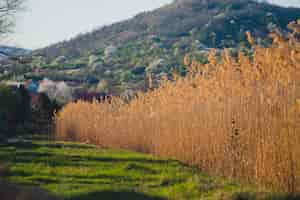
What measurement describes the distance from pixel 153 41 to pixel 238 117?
2306 inches

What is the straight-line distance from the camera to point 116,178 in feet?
22.9

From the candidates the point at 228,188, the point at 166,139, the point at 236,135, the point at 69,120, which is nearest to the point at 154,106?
the point at 166,139

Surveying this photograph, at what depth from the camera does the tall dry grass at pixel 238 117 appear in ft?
19.1

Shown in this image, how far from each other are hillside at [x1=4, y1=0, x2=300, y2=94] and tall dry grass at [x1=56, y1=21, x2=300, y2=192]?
29.8 metres

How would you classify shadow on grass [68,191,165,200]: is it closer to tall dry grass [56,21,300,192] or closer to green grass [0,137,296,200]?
green grass [0,137,296,200]

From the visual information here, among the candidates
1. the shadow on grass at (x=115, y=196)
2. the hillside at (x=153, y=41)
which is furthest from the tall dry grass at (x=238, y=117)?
the hillside at (x=153, y=41)

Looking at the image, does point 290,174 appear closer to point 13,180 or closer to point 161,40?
point 13,180

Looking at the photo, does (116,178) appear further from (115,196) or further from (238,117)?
(238,117)

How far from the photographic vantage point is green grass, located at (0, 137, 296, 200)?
5.80 meters

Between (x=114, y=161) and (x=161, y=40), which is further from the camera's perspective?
(x=161, y=40)

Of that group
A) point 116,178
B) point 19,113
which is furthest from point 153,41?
point 116,178

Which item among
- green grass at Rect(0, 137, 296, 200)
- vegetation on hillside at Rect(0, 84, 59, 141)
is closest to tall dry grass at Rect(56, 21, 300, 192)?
green grass at Rect(0, 137, 296, 200)

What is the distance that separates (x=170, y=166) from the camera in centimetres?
786

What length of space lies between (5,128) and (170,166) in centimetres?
933
